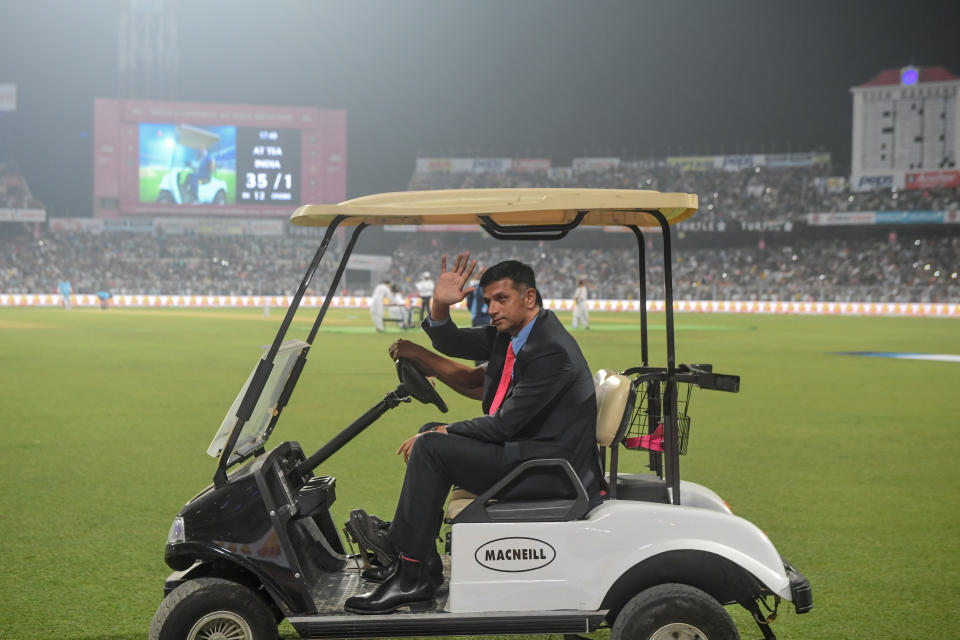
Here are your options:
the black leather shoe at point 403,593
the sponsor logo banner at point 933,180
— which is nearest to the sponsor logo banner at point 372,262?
the sponsor logo banner at point 933,180

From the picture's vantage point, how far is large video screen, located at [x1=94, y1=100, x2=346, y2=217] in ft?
193

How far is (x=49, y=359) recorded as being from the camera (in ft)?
59.9

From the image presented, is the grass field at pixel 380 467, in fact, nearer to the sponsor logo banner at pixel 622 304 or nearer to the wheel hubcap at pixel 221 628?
the wheel hubcap at pixel 221 628

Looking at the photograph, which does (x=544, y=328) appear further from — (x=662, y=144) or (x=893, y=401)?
(x=662, y=144)

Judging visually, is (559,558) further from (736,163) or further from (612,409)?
(736,163)

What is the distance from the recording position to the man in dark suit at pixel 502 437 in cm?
356

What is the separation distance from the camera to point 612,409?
3.76m

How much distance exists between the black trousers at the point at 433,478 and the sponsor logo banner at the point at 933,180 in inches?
2425

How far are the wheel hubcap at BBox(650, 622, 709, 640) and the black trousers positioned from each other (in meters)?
0.82

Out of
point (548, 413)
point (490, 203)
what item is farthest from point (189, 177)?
point (548, 413)

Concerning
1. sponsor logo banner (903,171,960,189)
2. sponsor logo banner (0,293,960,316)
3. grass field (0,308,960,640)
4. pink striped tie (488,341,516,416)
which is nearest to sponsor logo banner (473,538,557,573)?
pink striped tie (488,341,516,416)

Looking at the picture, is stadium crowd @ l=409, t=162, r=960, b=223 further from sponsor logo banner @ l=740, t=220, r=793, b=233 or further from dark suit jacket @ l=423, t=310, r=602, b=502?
dark suit jacket @ l=423, t=310, r=602, b=502

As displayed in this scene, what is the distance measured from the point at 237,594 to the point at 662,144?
8838cm

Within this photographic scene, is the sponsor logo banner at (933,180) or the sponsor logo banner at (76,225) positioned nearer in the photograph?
the sponsor logo banner at (933,180)
